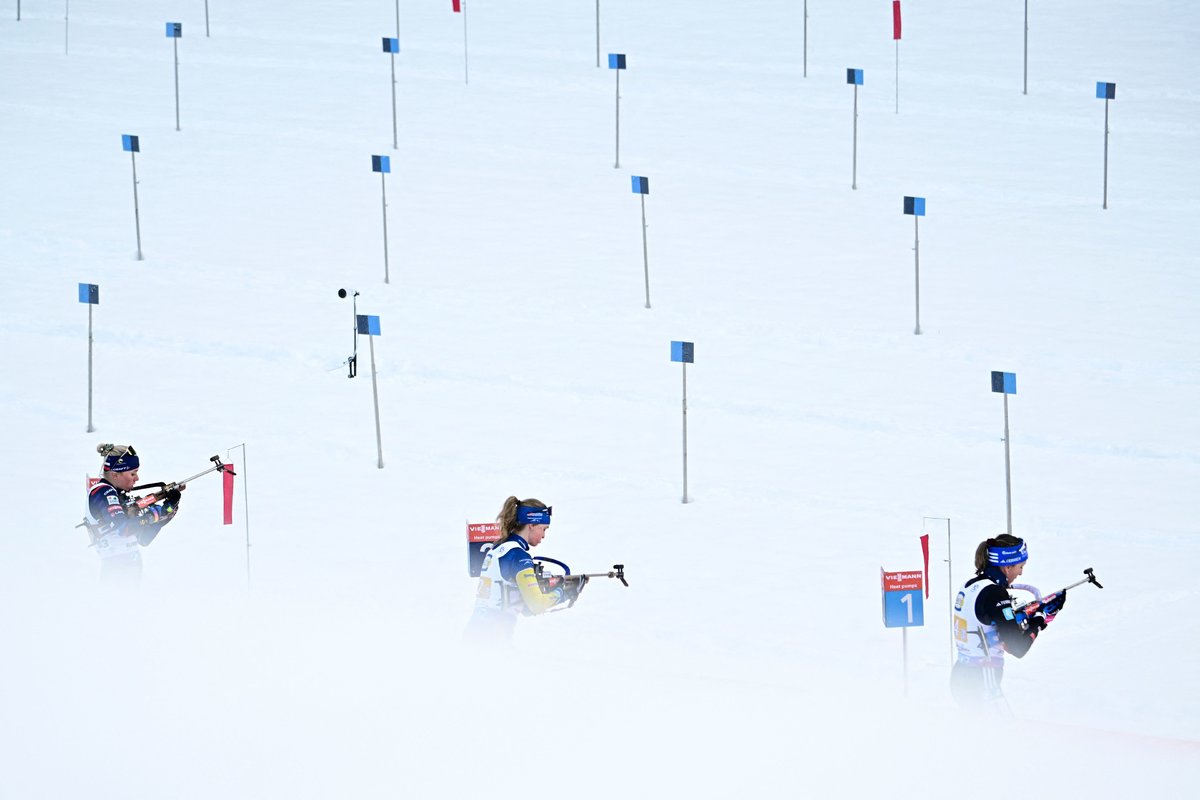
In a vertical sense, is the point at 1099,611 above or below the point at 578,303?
below

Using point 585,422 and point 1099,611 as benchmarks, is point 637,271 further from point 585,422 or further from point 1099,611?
point 1099,611

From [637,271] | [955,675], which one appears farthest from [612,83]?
[955,675]

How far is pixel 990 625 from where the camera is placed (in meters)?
7.34

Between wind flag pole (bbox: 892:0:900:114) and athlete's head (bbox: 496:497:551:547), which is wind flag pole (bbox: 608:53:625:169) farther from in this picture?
athlete's head (bbox: 496:497:551:547)

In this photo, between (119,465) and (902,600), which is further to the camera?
(119,465)

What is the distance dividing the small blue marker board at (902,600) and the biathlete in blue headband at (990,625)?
83cm

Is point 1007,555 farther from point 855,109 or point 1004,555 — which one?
point 855,109

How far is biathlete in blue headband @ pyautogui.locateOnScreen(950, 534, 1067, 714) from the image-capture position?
23.9 ft

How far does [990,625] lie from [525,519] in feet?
7.06

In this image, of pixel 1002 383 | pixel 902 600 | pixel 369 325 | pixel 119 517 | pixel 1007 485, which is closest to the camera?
pixel 902 600

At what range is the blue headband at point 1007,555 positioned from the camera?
287 inches

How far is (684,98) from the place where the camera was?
2009cm

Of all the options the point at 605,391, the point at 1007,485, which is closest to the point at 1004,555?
the point at 1007,485

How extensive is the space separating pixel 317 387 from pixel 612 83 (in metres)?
9.08
